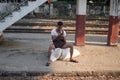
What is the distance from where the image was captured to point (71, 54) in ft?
33.7

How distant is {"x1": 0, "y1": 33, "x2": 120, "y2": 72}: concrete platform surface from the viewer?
948 centimetres

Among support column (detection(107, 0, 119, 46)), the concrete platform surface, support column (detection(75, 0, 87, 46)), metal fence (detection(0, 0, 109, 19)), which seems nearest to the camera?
the concrete platform surface

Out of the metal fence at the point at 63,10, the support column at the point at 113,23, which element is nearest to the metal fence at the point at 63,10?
the metal fence at the point at 63,10

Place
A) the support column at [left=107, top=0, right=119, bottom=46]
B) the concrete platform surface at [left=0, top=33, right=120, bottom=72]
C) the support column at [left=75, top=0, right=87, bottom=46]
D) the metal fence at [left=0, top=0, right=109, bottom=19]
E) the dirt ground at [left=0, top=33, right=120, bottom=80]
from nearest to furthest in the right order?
the dirt ground at [left=0, top=33, right=120, bottom=80], the concrete platform surface at [left=0, top=33, right=120, bottom=72], the support column at [left=75, top=0, right=87, bottom=46], the support column at [left=107, top=0, right=119, bottom=46], the metal fence at [left=0, top=0, right=109, bottom=19]

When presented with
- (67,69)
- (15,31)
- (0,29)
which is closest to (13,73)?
(67,69)

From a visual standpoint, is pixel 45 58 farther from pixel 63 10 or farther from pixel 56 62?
pixel 63 10

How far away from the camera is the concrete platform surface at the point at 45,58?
9480mm

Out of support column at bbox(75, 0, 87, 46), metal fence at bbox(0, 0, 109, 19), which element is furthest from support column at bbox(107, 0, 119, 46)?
metal fence at bbox(0, 0, 109, 19)

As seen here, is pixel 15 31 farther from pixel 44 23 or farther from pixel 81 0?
pixel 81 0

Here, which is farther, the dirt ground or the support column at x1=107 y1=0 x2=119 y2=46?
the support column at x1=107 y1=0 x2=119 y2=46

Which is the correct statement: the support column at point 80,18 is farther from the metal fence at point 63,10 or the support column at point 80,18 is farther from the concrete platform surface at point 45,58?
the metal fence at point 63,10

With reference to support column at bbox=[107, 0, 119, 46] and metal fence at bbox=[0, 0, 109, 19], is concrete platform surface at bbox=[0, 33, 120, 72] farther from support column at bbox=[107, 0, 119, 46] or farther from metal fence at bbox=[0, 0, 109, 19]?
metal fence at bbox=[0, 0, 109, 19]

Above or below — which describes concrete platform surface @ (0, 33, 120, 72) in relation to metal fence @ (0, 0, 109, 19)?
below

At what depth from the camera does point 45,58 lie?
10.8m
